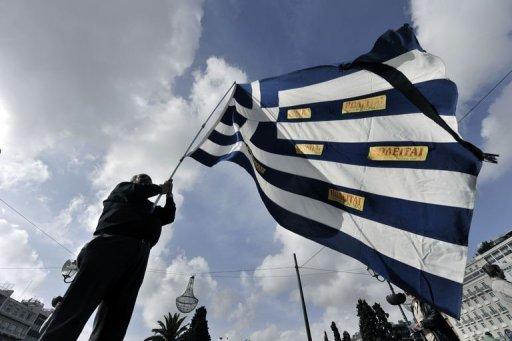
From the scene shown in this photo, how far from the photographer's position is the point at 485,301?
74.3 meters

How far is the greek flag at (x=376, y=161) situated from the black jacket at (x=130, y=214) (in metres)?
2.13

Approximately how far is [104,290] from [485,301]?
98.7m

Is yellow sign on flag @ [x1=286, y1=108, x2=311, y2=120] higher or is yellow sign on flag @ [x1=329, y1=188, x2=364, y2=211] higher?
yellow sign on flag @ [x1=286, y1=108, x2=311, y2=120]

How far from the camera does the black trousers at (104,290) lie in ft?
5.81

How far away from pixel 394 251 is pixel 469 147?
4.02 ft

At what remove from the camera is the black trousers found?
5.81ft

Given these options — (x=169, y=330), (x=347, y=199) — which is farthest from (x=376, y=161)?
(x=169, y=330)

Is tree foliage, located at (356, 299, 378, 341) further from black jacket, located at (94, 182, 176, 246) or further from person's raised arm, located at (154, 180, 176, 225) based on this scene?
black jacket, located at (94, 182, 176, 246)

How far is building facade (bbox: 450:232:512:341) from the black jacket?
83692 millimetres

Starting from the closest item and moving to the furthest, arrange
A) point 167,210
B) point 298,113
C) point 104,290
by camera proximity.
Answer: point 104,290 → point 167,210 → point 298,113

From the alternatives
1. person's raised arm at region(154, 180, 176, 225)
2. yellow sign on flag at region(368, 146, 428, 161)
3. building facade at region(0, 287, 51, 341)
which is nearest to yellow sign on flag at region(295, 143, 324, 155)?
yellow sign on flag at region(368, 146, 428, 161)

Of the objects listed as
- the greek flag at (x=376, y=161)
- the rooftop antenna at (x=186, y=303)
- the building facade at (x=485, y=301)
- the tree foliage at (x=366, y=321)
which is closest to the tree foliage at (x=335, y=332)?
the tree foliage at (x=366, y=321)

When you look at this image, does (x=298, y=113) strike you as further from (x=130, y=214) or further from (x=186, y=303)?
(x=186, y=303)

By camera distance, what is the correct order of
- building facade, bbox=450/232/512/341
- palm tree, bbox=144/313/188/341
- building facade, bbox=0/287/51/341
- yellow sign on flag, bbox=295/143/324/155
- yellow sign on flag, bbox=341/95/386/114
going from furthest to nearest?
building facade, bbox=450/232/512/341 → building facade, bbox=0/287/51/341 → palm tree, bbox=144/313/188/341 → yellow sign on flag, bbox=295/143/324/155 → yellow sign on flag, bbox=341/95/386/114
